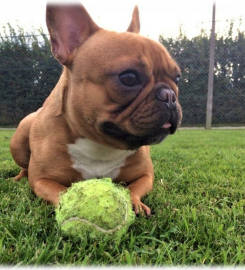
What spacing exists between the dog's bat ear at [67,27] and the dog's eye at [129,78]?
439mm

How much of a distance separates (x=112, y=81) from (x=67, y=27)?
574 mm

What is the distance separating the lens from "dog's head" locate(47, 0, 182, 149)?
1.71 m

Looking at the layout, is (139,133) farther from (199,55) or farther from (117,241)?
(199,55)

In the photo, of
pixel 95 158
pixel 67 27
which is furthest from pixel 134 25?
pixel 95 158

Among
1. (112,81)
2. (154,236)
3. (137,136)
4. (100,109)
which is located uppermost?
(112,81)

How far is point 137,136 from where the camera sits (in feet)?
5.66

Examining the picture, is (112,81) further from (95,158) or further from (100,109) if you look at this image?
(95,158)

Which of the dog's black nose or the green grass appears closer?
the green grass

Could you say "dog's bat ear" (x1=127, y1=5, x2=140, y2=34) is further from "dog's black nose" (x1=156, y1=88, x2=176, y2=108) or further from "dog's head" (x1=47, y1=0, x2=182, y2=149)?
"dog's black nose" (x1=156, y1=88, x2=176, y2=108)

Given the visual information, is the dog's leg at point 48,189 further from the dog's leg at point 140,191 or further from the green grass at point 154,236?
the dog's leg at point 140,191

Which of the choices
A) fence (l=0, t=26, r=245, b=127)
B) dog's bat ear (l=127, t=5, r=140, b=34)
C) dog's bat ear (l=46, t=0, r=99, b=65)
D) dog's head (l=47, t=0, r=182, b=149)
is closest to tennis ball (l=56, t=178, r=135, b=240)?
dog's head (l=47, t=0, r=182, b=149)

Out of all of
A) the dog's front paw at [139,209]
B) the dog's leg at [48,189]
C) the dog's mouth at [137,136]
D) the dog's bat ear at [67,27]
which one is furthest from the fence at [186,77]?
the dog's front paw at [139,209]

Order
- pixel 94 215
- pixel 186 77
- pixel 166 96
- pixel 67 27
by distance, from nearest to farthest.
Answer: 1. pixel 94 215
2. pixel 166 96
3. pixel 67 27
4. pixel 186 77

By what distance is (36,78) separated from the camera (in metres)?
8.03
